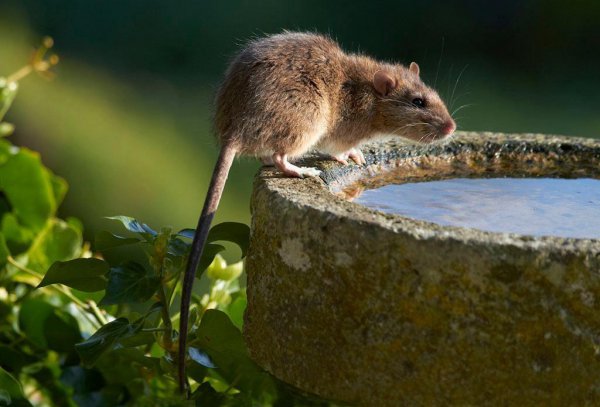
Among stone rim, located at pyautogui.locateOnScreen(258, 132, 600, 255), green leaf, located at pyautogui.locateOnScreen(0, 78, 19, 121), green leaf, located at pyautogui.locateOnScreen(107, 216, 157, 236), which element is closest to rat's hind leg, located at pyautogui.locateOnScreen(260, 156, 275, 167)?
stone rim, located at pyautogui.locateOnScreen(258, 132, 600, 255)

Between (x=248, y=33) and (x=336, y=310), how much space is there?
2871mm

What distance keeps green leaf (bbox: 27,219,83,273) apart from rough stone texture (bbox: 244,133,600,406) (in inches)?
63.5

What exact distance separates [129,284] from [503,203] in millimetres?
1003

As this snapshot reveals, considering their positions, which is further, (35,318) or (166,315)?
(35,318)

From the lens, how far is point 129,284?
2.61 m

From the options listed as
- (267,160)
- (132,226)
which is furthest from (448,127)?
(132,226)

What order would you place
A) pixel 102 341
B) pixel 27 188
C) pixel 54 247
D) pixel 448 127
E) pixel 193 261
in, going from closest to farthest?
pixel 193 261 → pixel 102 341 → pixel 448 127 → pixel 54 247 → pixel 27 188

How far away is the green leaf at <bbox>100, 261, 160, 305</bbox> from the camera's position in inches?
101

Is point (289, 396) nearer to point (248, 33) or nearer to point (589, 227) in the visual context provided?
point (589, 227)

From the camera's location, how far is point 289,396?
235 cm

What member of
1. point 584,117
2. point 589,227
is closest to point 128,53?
point 584,117

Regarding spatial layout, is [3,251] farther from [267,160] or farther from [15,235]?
[267,160]

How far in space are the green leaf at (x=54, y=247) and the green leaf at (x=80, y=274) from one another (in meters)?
0.98

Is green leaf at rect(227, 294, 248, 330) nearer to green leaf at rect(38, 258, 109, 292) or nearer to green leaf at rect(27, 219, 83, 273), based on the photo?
green leaf at rect(38, 258, 109, 292)
